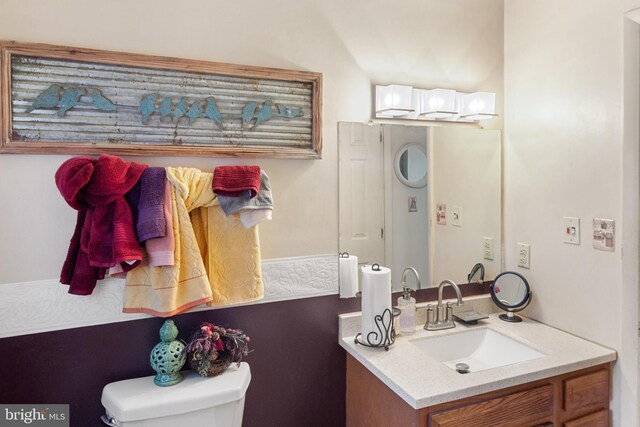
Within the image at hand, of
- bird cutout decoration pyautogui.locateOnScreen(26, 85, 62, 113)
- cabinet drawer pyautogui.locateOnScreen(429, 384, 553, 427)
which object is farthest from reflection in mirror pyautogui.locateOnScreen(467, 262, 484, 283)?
bird cutout decoration pyautogui.locateOnScreen(26, 85, 62, 113)

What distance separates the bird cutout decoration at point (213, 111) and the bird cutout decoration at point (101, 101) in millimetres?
313

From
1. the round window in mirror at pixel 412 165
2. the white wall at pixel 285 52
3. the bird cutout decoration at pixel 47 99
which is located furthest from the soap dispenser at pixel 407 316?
the bird cutout decoration at pixel 47 99

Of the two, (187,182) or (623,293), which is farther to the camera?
(623,293)

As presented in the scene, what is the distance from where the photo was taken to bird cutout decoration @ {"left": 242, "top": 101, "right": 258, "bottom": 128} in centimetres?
161

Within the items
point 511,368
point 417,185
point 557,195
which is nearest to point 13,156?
point 417,185

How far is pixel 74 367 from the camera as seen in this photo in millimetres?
1444

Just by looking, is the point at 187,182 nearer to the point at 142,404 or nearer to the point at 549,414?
the point at 142,404

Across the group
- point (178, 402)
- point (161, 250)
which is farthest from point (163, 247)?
point (178, 402)

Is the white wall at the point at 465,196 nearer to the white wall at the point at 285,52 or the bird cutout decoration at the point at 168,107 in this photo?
the white wall at the point at 285,52

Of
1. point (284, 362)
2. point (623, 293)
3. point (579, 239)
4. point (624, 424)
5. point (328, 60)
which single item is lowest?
point (624, 424)

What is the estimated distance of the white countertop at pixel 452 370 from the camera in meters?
1.37

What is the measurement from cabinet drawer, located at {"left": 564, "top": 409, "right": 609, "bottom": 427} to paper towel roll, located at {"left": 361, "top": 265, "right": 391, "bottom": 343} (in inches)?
31.2

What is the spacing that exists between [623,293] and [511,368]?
0.54 m

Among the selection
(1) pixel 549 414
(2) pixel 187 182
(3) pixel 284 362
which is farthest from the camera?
(3) pixel 284 362
